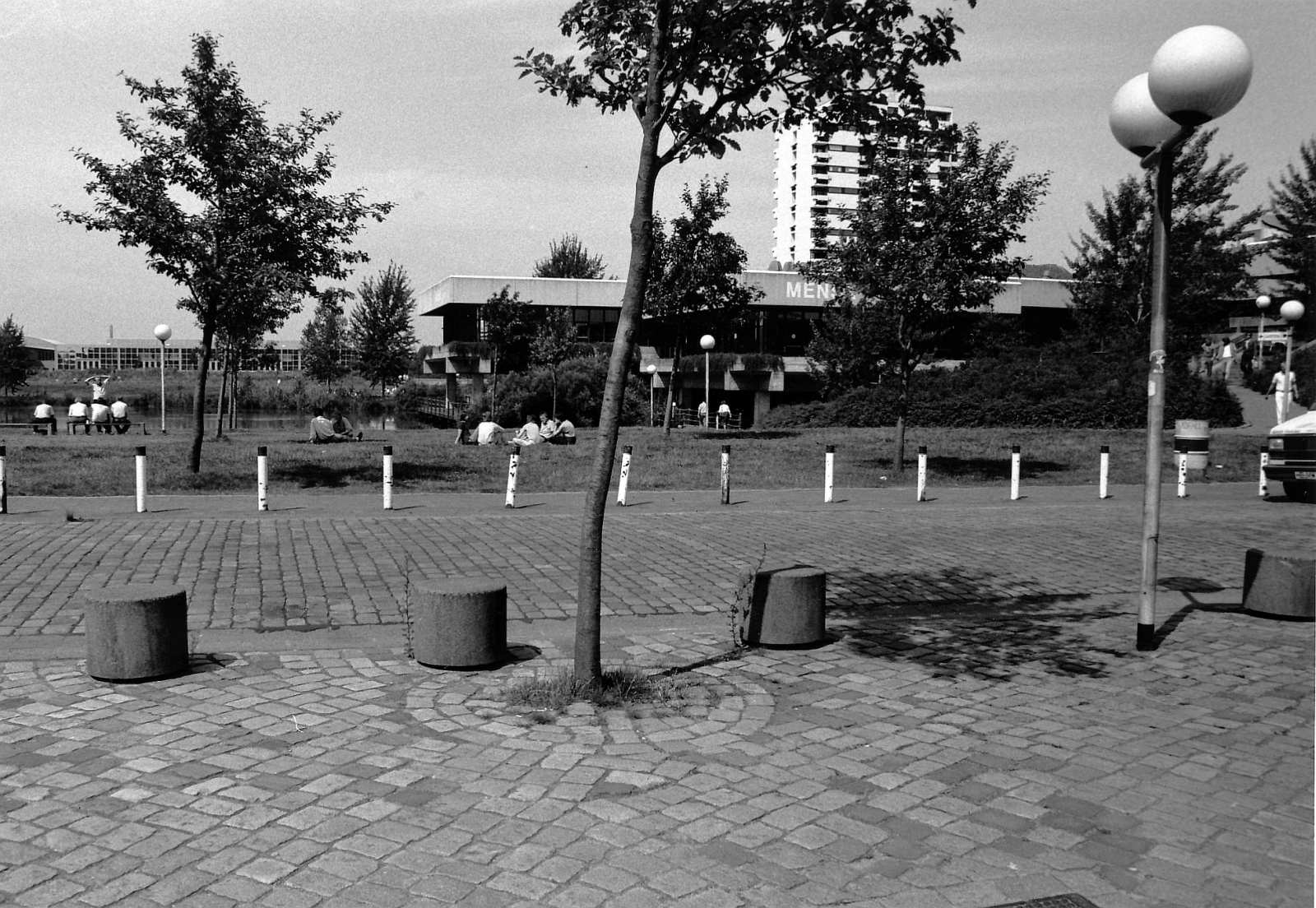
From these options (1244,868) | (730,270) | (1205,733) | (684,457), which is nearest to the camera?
(1244,868)

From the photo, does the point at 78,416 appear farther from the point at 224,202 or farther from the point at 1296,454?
the point at 1296,454

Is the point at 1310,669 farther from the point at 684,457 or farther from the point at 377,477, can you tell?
the point at 684,457

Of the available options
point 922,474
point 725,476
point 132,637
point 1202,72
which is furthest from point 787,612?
point 922,474

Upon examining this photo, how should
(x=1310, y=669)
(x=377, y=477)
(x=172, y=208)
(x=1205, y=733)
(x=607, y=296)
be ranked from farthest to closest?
(x=607, y=296)
(x=377, y=477)
(x=172, y=208)
(x=1310, y=669)
(x=1205, y=733)

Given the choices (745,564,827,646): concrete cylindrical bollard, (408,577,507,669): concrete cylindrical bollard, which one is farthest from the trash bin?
(408,577,507,669): concrete cylindrical bollard

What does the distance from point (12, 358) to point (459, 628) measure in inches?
2548

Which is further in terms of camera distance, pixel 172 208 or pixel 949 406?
pixel 949 406

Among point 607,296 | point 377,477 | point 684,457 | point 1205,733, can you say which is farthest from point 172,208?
point 607,296

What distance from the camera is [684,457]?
23172mm

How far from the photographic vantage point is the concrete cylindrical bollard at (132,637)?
6.27m

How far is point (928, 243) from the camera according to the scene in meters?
19.0

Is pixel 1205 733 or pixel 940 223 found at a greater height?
pixel 940 223

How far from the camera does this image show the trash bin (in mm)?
23547

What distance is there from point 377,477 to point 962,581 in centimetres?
1141
